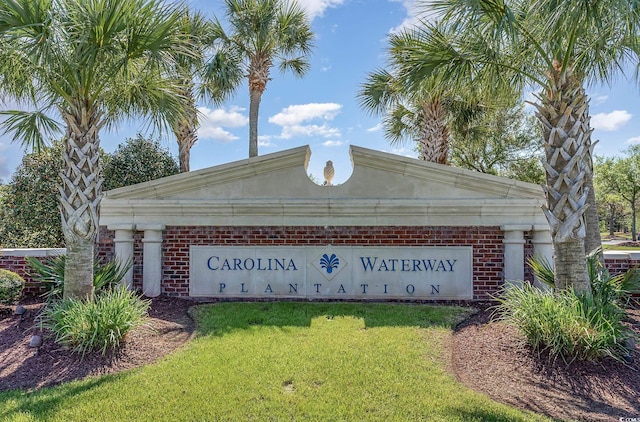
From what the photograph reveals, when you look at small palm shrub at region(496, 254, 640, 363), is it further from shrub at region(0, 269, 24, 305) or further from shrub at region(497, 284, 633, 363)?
shrub at region(0, 269, 24, 305)

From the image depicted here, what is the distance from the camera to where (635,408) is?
350 cm

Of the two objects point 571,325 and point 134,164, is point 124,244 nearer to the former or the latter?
point 134,164

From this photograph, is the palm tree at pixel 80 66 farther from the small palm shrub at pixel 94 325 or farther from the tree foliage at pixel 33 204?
the tree foliage at pixel 33 204

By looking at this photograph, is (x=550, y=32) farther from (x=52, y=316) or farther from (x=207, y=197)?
(x=52, y=316)

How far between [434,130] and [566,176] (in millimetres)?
7469

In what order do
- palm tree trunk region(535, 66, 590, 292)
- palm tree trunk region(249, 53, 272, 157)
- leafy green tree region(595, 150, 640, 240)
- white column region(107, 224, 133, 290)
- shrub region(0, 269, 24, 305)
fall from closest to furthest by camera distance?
palm tree trunk region(535, 66, 590, 292), shrub region(0, 269, 24, 305), white column region(107, 224, 133, 290), palm tree trunk region(249, 53, 272, 157), leafy green tree region(595, 150, 640, 240)

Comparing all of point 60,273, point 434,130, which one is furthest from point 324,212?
point 434,130

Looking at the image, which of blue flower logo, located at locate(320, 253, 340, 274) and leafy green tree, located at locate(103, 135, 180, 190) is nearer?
blue flower logo, located at locate(320, 253, 340, 274)

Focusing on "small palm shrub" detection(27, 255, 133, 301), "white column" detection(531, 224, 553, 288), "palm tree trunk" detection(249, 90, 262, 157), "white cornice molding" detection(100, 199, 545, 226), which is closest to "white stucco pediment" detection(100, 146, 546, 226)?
"white cornice molding" detection(100, 199, 545, 226)

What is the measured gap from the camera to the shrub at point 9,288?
6.31 metres

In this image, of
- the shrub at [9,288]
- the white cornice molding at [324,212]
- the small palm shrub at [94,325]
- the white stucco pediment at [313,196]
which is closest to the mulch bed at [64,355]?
the small palm shrub at [94,325]

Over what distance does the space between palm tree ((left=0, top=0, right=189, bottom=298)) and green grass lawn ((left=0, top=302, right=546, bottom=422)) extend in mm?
2049

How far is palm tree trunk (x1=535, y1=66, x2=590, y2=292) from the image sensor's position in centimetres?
482

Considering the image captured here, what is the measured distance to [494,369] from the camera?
426 cm
